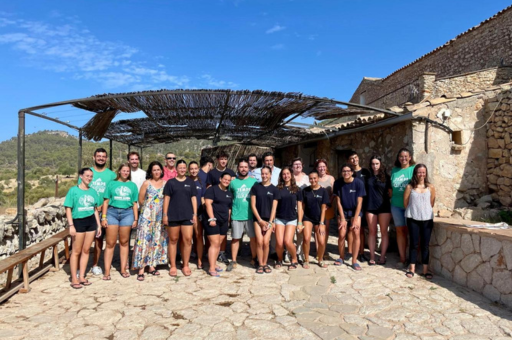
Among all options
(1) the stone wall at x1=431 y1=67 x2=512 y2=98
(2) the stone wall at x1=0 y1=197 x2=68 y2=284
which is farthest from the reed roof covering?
(1) the stone wall at x1=431 y1=67 x2=512 y2=98

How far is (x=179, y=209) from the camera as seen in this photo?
4578mm

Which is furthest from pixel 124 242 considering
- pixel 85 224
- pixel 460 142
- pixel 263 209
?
pixel 460 142

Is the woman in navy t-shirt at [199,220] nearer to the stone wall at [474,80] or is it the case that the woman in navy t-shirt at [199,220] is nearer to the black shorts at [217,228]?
the black shorts at [217,228]

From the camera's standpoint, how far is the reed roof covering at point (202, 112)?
17.5 feet

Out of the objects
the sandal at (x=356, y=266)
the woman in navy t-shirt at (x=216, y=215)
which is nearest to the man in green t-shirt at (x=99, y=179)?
the woman in navy t-shirt at (x=216, y=215)

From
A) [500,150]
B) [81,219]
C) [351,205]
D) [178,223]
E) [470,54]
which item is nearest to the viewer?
[81,219]

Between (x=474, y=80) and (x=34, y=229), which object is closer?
(x=34, y=229)

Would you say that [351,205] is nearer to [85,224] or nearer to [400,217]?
[400,217]

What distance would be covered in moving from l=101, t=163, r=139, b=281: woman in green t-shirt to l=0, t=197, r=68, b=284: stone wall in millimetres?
1707

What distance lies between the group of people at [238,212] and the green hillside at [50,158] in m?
10.5

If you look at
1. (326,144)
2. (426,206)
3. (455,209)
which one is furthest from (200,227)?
(326,144)

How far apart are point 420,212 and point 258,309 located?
2.42 metres

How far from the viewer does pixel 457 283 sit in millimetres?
4258

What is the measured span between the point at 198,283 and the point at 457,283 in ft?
10.7
